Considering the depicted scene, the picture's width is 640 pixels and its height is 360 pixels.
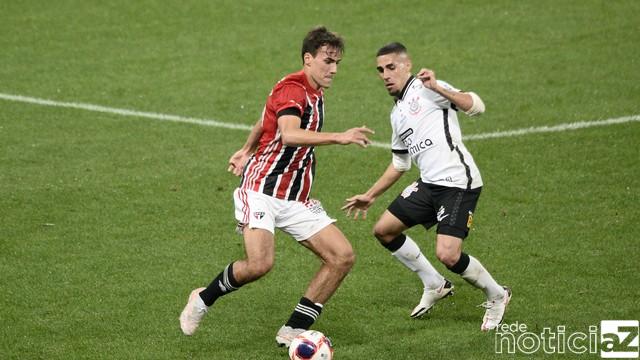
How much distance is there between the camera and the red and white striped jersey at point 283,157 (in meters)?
9.88

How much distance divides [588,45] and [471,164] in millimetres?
9013

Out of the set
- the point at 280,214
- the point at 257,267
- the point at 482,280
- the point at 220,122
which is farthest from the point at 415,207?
the point at 220,122

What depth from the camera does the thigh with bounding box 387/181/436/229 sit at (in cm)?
1064

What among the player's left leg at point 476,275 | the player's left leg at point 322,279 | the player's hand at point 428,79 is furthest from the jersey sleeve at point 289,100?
the player's left leg at point 476,275

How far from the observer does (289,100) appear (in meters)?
9.69

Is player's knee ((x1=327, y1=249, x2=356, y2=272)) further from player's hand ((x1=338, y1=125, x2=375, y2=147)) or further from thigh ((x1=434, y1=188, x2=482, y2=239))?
player's hand ((x1=338, y1=125, x2=375, y2=147))

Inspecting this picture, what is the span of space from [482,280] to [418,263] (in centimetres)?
77

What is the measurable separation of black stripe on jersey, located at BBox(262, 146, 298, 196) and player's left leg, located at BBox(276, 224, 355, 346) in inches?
22.9

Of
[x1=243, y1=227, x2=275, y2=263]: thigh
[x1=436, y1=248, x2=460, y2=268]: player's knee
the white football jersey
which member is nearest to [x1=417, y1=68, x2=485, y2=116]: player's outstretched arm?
the white football jersey

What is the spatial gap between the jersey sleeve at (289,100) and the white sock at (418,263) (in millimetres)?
1943

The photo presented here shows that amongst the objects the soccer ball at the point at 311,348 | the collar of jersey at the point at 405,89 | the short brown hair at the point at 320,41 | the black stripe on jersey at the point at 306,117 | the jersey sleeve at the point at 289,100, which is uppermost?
the short brown hair at the point at 320,41

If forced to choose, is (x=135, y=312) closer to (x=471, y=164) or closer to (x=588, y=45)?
(x=471, y=164)

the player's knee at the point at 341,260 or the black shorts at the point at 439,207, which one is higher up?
the black shorts at the point at 439,207

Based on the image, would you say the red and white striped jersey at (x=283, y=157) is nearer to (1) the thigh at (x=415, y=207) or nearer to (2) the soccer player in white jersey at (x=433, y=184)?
(2) the soccer player in white jersey at (x=433, y=184)
